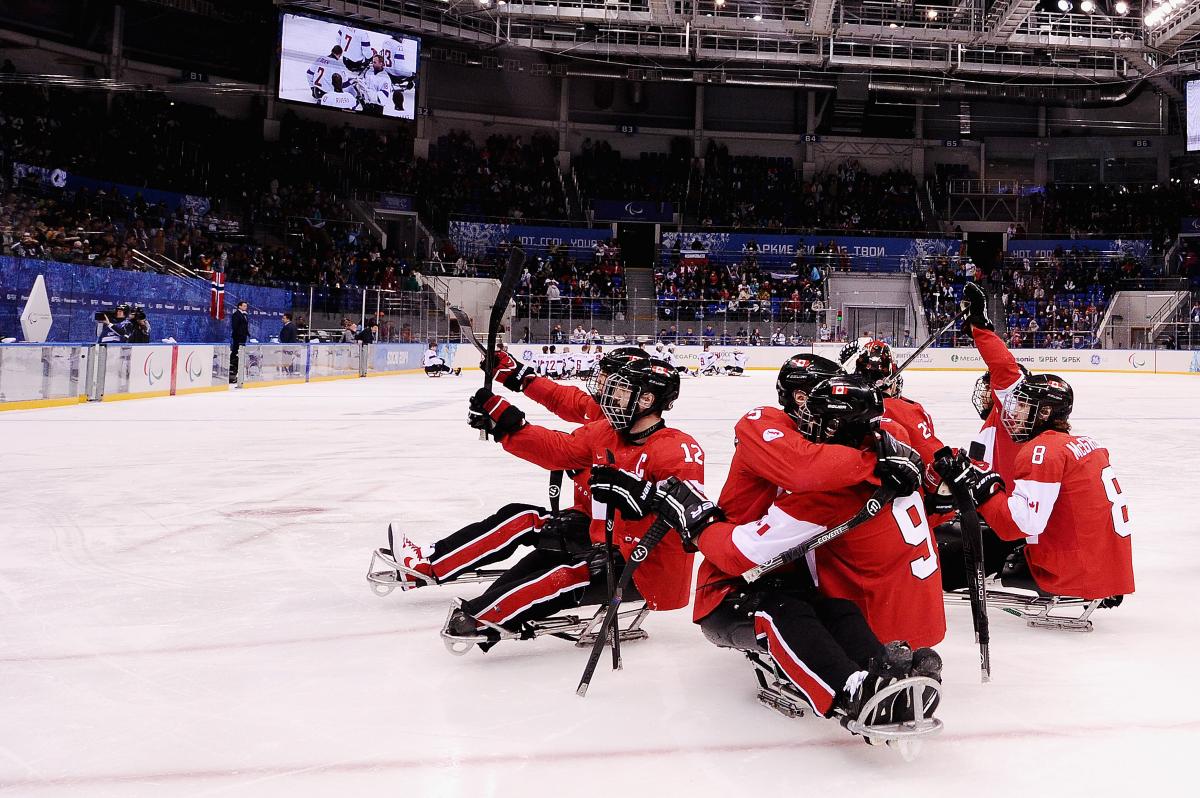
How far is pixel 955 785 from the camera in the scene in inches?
81.4

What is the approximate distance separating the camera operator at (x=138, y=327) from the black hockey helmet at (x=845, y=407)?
12875mm

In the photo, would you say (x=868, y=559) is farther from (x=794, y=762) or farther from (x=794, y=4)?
(x=794, y=4)

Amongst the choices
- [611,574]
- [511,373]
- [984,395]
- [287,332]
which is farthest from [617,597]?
[287,332]

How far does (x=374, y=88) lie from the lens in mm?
25703

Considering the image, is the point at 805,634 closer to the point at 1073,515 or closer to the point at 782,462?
the point at 782,462

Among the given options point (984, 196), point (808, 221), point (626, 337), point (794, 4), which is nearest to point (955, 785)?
point (626, 337)

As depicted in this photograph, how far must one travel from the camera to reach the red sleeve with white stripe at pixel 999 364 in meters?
3.68

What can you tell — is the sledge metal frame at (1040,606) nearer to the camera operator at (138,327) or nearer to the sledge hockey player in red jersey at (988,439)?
the sledge hockey player in red jersey at (988,439)

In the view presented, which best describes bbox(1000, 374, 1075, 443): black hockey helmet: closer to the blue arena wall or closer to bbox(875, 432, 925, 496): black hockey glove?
bbox(875, 432, 925, 496): black hockey glove

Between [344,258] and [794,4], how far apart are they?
12970 mm

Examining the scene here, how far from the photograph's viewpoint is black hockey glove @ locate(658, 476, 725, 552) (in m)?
2.40

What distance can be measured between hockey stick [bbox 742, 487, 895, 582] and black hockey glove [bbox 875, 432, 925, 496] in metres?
0.04

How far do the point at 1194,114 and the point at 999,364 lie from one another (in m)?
30.9

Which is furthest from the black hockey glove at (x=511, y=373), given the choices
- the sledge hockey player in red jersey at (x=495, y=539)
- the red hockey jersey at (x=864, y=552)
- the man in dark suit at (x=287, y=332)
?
the man in dark suit at (x=287, y=332)
